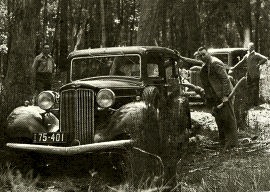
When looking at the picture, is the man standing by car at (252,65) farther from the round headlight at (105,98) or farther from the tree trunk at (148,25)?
the round headlight at (105,98)

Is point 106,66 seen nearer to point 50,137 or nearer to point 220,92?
point 50,137

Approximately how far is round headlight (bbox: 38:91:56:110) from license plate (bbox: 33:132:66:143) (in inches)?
24.2

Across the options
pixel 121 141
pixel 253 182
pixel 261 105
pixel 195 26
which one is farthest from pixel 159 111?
pixel 195 26

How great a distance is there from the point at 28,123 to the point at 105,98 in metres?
1.28

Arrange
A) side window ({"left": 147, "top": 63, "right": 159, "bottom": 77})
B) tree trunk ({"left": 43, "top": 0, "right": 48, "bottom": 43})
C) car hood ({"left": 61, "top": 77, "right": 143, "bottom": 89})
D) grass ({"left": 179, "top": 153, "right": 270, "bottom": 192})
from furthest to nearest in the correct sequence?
tree trunk ({"left": 43, "top": 0, "right": 48, "bottom": 43})
side window ({"left": 147, "top": 63, "right": 159, "bottom": 77})
car hood ({"left": 61, "top": 77, "right": 143, "bottom": 89})
grass ({"left": 179, "top": 153, "right": 270, "bottom": 192})

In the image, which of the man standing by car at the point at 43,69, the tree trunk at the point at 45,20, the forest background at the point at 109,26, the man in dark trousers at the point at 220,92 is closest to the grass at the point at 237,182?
the man in dark trousers at the point at 220,92

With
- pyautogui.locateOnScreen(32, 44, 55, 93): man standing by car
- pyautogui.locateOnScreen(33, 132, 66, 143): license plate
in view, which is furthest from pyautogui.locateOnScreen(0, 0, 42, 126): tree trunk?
pyautogui.locateOnScreen(33, 132, 66, 143): license plate

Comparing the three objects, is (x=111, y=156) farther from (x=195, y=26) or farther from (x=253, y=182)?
(x=195, y=26)

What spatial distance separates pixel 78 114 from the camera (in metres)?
7.38

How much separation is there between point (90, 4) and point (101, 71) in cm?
1931

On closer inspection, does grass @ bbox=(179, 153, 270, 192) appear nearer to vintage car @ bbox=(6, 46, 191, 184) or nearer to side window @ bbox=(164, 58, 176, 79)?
vintage car @ bbox=(6, 46, 191, 184)

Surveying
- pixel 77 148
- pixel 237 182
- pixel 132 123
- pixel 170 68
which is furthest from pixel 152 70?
pixel 237 182

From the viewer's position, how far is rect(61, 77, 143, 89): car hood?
24.3 feet

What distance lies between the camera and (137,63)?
335 inches
